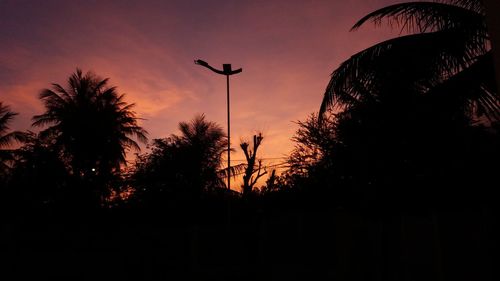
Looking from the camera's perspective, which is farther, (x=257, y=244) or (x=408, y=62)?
(x=257, y=244)

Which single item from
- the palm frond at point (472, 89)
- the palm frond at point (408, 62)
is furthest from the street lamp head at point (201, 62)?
the palm frond at point (472, 89)

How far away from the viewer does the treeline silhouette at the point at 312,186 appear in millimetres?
5668

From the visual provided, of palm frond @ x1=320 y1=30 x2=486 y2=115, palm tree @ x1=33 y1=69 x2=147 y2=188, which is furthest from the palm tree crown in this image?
palm frond @ x1=320 y1=30 x2=486 y2=115

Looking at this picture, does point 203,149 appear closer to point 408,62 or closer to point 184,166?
point 184,166

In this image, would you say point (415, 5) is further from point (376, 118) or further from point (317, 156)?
point (317, 156)

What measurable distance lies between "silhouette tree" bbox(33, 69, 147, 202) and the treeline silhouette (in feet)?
0.21

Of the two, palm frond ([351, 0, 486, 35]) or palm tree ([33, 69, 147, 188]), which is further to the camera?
palm tree ([33, 69, 147, 188])

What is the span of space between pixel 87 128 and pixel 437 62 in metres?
19.1

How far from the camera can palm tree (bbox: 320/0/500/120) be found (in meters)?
5.39

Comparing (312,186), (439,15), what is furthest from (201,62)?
(439,15)

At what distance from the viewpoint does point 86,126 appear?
2122 cm

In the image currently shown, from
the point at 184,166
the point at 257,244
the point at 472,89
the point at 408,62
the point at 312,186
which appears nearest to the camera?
the point at 472,89

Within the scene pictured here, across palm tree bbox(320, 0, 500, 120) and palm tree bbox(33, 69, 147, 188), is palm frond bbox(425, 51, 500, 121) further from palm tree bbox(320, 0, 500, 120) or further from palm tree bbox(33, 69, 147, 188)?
palm tree bbox(33, 69, 147, 188)

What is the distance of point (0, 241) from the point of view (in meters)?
16.2
